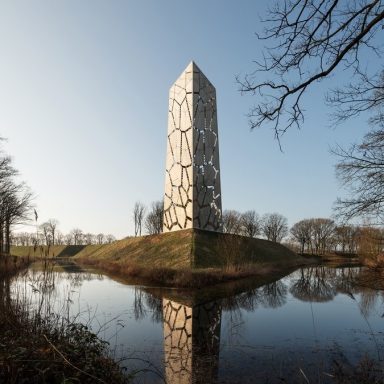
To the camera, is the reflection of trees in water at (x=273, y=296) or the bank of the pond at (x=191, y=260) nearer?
the reflection of trees in water at (x=273, y=296)

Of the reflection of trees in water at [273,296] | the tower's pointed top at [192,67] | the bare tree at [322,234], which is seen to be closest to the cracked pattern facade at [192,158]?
the tower's pointed top at [192,67]

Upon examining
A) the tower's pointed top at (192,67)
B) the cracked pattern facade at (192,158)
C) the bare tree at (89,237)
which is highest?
the tower's pointed top at (192,67)

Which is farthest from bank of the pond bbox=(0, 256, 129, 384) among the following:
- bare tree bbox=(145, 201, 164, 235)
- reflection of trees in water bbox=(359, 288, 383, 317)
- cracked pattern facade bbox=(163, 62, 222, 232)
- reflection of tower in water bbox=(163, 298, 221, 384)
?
bare tree bbox=(145, 201, 164, 235)

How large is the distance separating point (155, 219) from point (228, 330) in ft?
199

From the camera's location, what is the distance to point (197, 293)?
1711 centimetres

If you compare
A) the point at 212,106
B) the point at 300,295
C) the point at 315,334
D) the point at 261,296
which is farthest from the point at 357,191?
the point at 212,106

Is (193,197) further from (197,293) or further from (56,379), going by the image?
(56,379)

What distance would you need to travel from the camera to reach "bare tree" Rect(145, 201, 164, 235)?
222 ft

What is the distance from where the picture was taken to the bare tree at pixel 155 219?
67.6 meters

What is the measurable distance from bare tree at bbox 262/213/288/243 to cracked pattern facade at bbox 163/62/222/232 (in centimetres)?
4796

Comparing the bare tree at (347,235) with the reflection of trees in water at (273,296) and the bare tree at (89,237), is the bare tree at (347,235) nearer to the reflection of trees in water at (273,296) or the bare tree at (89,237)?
the reflection of trees in water at (273,296)

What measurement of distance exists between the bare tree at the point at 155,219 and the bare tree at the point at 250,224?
19331 mm

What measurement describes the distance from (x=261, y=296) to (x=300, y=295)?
255 cm

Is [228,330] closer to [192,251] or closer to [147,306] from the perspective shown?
[147,306]
